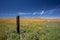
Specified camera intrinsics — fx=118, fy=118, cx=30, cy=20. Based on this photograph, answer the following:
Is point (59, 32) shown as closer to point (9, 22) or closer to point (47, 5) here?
point (47, 5)

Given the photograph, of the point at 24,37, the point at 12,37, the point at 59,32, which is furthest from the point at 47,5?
the point at 12,37

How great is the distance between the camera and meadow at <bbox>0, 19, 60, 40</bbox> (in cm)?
177

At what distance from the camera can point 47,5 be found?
72.6 inches

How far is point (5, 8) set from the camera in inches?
70.4

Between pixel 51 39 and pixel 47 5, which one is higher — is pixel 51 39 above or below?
below

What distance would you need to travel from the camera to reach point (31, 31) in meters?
1.81

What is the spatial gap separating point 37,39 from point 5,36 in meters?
0.48

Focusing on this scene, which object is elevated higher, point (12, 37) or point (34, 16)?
point (34, 16)

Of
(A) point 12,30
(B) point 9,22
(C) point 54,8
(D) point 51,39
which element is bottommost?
(D) point 51,39

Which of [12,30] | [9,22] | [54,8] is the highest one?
[54,8]

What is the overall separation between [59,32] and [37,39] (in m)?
0.35

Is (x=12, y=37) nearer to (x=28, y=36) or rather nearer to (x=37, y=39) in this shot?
(x=28, y=36)

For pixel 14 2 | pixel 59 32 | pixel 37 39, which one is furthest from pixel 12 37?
pixel 59 32

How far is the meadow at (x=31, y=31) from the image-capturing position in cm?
177
